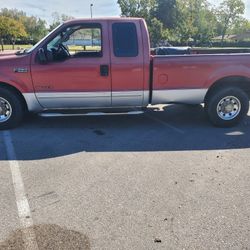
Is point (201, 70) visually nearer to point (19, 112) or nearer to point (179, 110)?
point (179, 110)

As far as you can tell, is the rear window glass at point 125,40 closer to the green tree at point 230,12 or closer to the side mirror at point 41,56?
the side mirror at point 41,56

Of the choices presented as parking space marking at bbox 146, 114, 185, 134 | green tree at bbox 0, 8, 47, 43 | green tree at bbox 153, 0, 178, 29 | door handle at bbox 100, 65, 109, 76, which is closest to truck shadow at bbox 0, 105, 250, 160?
parking space marking at bbox 146, 114, 185, 134

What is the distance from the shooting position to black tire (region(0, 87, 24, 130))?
628cm

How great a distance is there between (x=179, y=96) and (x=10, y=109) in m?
3.20

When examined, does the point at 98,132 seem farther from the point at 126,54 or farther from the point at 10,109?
the point at 10,109

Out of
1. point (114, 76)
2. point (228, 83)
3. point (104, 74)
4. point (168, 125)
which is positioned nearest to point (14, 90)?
point (104, 74)

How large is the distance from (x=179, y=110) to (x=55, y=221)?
546 centimetres

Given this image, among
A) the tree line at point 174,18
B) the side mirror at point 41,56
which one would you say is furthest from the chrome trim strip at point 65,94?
the tree line at point 174,18

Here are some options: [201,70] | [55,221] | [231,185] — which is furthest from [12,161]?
[201,70]

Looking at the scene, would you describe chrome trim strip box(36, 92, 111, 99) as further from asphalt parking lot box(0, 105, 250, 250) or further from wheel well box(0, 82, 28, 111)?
asphalt parking lot box(0, 105, 250, 250)

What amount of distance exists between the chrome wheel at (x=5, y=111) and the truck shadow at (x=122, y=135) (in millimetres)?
299

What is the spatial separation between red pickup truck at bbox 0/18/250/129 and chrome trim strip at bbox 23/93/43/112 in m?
0.02

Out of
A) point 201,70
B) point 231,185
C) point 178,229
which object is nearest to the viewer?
point 178,229

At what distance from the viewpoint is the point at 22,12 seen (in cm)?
9131
